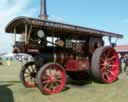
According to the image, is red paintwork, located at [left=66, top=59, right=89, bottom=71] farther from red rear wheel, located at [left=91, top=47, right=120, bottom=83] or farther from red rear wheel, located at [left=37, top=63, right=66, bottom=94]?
red rear wheel, located at [left=37, top=63, right=66, bottom=94]

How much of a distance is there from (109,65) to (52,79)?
9.79 ft

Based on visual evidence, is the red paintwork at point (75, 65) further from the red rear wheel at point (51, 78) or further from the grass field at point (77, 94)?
the red rear wheel at point (51, 78)

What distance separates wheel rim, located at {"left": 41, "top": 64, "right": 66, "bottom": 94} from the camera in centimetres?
934

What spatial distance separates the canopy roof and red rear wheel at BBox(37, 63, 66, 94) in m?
1.34

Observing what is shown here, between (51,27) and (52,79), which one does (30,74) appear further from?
(51,27)

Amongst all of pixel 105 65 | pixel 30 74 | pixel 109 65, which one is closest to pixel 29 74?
pixel 30 74

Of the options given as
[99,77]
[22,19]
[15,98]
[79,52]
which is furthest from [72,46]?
[15,98]

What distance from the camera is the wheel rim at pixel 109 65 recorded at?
1110cm

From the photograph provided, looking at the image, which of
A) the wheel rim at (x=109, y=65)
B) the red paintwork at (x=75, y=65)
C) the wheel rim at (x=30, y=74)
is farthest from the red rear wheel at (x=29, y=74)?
the wheel rim at (x=109, y=65)

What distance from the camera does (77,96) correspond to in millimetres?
9125

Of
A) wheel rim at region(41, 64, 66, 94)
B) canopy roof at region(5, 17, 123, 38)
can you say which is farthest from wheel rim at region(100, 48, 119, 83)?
wheel rim at region(41, 64, 66, 94)

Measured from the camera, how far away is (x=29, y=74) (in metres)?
11.0

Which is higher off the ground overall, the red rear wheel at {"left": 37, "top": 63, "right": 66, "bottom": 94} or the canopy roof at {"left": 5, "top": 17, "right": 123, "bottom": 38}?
the canopy roof at {"left": 5, "top": 17, "right": 123, "bottom": 38}

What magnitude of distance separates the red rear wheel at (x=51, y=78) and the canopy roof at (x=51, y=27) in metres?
1.34
